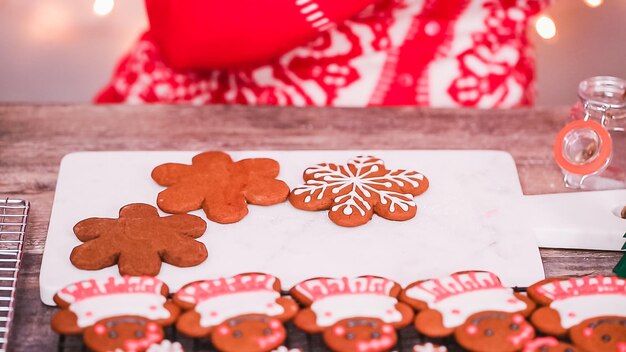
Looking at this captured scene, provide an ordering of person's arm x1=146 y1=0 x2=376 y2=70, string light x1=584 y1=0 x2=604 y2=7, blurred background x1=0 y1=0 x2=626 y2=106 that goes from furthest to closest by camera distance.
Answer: blurred background x1=0 y1=0 x2=626 y2=106 < string light x1=584 y1=0 x2=604 y2=7 < person's arm x1=146 y1=0 x2=376 y2=70

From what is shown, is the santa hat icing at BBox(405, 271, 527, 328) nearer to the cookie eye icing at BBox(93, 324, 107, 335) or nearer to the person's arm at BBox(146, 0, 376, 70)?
the cookie eye icing at BBox(93, 324, 107, 335)

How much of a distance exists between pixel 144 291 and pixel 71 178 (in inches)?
10.0

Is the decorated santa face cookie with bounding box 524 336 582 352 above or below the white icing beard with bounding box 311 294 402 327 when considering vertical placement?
above

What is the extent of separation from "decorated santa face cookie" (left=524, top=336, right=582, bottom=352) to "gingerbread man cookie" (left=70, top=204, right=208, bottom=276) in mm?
340

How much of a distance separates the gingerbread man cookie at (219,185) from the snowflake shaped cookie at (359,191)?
1.4 inches

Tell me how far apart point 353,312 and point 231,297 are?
12 cm

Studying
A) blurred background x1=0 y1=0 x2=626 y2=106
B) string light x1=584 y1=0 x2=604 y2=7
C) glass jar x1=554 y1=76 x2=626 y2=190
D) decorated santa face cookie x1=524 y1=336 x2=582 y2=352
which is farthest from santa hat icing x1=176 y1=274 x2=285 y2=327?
blurred background x1=0 y1=0 x2=626 y2=106

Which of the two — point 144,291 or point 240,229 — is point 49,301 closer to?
point 144,291

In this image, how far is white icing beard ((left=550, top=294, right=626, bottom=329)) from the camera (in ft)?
2.62

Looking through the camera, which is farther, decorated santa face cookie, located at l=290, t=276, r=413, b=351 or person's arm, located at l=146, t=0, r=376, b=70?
person's arm, located at l=146, t=0, r=376, b=70

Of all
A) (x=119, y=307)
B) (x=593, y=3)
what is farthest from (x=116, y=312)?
(x=593, y=3)

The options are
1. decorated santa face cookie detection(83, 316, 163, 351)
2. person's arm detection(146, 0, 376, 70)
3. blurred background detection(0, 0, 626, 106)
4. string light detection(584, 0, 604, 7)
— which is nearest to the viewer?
Answer: decorated santa face cookie detection(83, 316, 163, 351)

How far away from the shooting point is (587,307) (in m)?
0.81

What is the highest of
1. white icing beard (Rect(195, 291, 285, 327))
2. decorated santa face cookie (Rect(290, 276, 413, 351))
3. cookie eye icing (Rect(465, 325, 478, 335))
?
cookie eye icing (Rect(465, 325, 478, 335))
